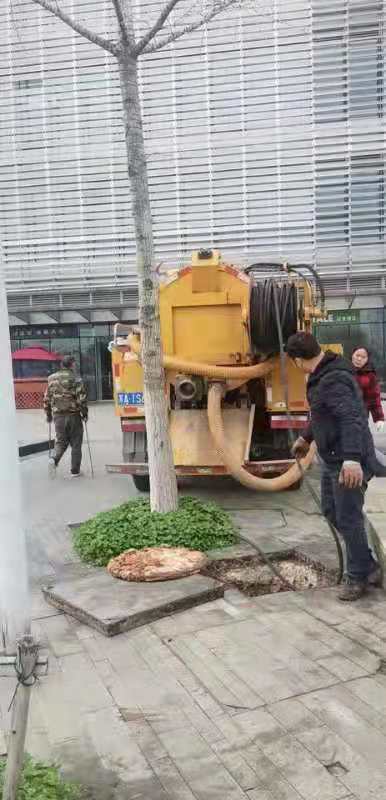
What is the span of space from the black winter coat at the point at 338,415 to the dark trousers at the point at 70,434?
5.67 metres

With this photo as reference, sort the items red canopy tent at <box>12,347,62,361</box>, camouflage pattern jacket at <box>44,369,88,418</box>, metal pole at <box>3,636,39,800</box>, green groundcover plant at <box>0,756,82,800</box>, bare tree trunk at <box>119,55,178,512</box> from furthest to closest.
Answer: red canopy tent at <box>12,347,62,361</box>, camouflage pattern jacket at <box>44,369,88,418</box>, bare tree trunk at <box>119,55,178,512</box>, green groundcover plant at <box>0,756,82,800</box>, metal pole at <box>3,636,39,800</box>

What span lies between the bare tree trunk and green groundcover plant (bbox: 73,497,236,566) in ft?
0.68

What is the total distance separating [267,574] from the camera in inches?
191

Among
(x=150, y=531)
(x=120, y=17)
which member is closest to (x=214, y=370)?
(x=150, y=531)

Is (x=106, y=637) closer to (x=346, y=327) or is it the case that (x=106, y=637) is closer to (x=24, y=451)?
(x=24, y=451)

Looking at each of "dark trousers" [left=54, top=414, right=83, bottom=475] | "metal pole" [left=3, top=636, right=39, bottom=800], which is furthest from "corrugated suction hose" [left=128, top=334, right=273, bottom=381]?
"metal pole" [left=3, top=636, right=39, bottom=800]

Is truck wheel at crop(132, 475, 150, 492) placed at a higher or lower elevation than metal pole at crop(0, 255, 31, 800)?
lower

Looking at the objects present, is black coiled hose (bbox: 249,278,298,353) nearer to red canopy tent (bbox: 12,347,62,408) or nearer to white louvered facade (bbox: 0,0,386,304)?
white louvered facade (bbox: 0,0,386,304)

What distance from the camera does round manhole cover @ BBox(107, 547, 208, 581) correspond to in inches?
181

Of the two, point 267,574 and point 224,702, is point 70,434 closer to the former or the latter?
point 267,574

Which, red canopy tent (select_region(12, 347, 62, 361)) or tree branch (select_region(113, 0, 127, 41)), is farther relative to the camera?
red canopy tent (select_region(12, 347, 62, 361))

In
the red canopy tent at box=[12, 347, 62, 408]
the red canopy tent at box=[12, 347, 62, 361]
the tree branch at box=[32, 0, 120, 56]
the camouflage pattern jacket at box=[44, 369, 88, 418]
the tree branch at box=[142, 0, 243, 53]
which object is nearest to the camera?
the tree branch at box=[32, 0, 120, 56]

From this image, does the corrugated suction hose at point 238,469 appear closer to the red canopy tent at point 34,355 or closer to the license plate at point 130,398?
the license plate at point 130,398

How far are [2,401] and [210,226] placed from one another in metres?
13.7
